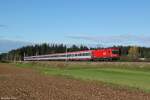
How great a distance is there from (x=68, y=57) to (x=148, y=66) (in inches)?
2240

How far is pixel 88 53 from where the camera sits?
88562 millimetres

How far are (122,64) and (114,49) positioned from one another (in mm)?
23113

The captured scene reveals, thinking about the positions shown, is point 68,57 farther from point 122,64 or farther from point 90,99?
point 90,99

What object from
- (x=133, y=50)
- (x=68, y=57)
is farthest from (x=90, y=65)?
(x=133, y=50)

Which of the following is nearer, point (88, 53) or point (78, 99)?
point (78, 99)

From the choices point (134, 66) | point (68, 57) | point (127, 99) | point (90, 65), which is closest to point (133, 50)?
point (68, 57)

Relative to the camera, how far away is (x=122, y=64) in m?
58.2

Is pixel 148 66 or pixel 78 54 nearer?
pixel 148 66

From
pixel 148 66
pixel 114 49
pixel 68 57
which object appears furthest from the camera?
pixel 68 57

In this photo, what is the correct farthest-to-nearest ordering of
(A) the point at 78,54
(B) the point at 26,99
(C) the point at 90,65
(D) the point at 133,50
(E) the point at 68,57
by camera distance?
(D) the point at 133,50, (E) the point at 68,57, (A) the point at 78,54, (C) the point at 90,65, (B) the point at 26,99

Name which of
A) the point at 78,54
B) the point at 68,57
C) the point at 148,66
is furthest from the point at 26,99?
the point at 68,57

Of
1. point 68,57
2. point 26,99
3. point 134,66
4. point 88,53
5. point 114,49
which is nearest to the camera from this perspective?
point 26,99

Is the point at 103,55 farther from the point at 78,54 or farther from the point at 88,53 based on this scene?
the point at 78,54

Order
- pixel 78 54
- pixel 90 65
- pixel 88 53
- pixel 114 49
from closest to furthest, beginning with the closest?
pixel 90 65
pixel 114 49
pixel 88 53
pixel 78 54
